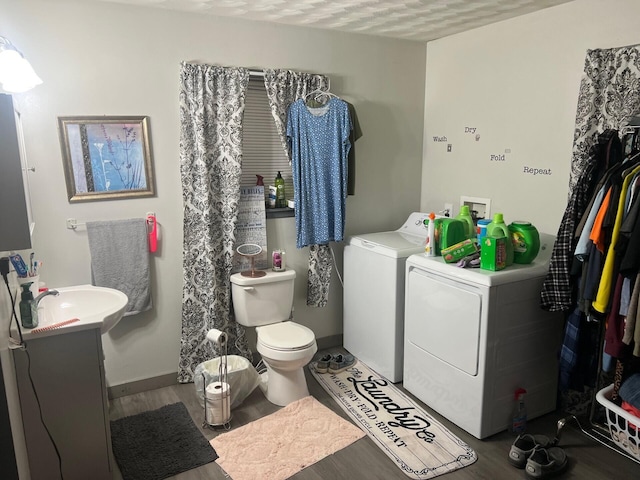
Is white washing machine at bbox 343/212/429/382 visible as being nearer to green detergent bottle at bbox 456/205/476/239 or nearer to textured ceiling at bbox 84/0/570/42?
green detergent bottle at bbox 456/205/476/239

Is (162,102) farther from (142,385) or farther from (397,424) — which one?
(397,424)

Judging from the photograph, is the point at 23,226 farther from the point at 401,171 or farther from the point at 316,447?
the point at 401,171

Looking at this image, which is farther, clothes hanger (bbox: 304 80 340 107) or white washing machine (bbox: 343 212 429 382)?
clothes hanger (bbox: 304 80 340 107)

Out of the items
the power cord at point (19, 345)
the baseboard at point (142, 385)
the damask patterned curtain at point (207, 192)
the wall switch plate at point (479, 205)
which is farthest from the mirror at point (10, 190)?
the wall switch plate at point (479, 205)

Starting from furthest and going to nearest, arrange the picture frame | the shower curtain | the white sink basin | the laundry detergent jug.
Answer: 1. the shower curtain
2. the picture frame
3. the laundry detergent jug
4. the white sink basin

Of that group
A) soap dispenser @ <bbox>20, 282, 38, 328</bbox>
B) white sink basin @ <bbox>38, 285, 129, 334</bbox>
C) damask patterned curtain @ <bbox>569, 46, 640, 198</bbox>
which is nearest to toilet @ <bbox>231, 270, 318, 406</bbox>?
white sink basin @ <bbox>38, 285, 129, 334</bbox>

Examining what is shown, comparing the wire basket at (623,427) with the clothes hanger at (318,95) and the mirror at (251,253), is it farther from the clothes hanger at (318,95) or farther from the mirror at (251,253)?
the clothes hanger at (318,95)

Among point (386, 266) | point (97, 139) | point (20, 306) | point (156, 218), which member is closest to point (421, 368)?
→ point (386, 266)

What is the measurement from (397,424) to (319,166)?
1.67 meters

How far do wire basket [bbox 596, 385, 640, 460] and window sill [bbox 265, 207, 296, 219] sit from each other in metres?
2.08

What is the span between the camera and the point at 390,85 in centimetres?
351

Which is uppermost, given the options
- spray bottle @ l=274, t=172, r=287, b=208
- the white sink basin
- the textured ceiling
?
the textured ceiling

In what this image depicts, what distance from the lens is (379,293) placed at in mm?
3096

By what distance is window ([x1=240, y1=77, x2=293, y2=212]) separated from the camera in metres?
3.14
